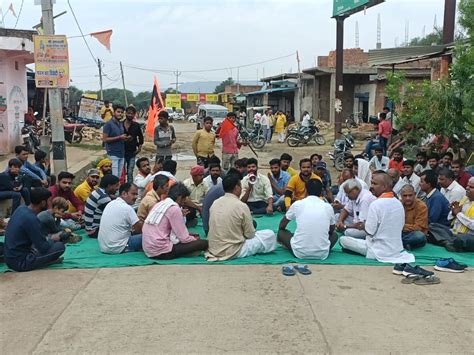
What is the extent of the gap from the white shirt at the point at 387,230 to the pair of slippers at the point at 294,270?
0.92 m

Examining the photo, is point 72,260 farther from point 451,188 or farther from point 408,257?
point 451,188

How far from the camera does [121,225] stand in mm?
6352

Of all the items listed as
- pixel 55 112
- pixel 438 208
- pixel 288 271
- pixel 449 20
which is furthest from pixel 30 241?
pixel 449 20

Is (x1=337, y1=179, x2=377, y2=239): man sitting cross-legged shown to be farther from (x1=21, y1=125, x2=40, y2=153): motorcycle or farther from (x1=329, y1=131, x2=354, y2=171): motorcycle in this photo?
(x1=21, y1=125, x2=40, y2=153): motorcycle

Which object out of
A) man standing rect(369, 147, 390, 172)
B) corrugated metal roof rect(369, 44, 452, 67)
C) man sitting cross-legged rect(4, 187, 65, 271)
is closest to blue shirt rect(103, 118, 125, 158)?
man sitting cross-legged rect(4, 187, 65, 271)

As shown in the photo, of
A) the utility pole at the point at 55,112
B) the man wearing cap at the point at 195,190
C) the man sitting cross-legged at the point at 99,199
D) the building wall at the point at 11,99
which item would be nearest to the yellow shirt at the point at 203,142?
the man wearing cap at the point at 195,190

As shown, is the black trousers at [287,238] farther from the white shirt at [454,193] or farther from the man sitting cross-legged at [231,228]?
the white shirt at [454,193]

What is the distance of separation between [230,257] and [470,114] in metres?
5.16

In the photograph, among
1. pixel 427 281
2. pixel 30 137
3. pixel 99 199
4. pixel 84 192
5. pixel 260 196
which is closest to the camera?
pixel 427 281

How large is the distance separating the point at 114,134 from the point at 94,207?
9.22ft

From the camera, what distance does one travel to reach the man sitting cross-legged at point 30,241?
5.41 m

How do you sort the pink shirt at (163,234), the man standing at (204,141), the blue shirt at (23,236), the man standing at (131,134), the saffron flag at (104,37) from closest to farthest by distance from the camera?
the blue shirt at (23,236) → the pink shirt at (163,234) → the man standing at (131,134) → the man standing at (204,141) → the saffron flag at (104,37)

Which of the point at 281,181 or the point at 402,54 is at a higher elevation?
the point at 402,54

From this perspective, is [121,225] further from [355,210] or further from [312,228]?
[355,210]
